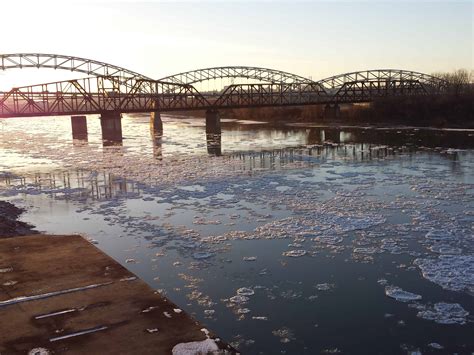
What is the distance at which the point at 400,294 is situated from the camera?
10.7m

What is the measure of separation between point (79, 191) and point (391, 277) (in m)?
17.5

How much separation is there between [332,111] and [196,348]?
90.5 m

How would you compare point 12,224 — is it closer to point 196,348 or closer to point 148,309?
point 148,309

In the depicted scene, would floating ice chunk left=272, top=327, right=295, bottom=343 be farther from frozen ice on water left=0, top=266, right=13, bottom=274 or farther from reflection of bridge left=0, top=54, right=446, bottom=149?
reflection of bridge left=0, top=54, right=446, bottom=149

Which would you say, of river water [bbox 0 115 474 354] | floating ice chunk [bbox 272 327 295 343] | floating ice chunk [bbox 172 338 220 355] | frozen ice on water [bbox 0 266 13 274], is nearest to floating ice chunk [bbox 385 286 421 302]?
river water [bbox 0 115 474 354]

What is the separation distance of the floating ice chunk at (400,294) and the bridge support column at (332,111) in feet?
276

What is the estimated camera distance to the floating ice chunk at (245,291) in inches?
431

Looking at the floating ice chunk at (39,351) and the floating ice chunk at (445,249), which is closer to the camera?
the floating ice chunk at (39,351)

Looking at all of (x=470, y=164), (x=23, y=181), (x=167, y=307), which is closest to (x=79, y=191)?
(x=23, y=181)

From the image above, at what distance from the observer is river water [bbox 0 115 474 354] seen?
9383 millimetres

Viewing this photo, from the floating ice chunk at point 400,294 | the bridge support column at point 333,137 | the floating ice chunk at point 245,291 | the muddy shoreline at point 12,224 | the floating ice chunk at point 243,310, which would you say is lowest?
the floating ice chunk at point 400,294

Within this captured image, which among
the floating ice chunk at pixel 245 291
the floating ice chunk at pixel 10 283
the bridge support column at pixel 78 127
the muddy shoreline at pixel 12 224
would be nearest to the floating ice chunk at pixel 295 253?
the floating ice chunk at pixel 245 291

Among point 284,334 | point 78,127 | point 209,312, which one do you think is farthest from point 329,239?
point 78,127

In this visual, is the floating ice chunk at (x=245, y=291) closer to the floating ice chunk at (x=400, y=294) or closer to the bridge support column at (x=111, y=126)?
the floating ice chunk at (x=400, y=294)
